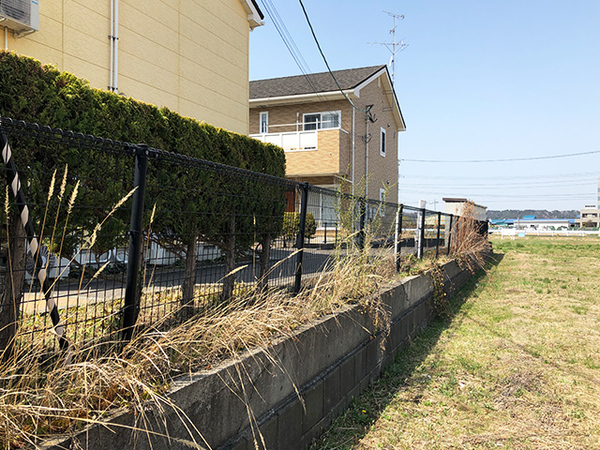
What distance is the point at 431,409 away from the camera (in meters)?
3.84

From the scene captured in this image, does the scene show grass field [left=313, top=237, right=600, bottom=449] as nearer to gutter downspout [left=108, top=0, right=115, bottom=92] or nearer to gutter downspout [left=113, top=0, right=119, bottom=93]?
gutter downspout [left=113, top=0, right=119, bottom=93]

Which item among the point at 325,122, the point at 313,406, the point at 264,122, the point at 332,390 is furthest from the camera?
the point at 264,122

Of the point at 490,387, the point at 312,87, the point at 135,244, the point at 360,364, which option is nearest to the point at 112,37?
the point at 135,244

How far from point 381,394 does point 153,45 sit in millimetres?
8108

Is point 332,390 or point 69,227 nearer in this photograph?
point 69,227

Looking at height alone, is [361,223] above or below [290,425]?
above

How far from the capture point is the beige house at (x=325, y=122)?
1792 cm

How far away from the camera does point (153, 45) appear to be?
8.91 metres

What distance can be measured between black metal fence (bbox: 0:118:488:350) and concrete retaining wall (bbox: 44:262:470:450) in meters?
0.53

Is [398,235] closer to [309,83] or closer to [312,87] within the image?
[312,87]

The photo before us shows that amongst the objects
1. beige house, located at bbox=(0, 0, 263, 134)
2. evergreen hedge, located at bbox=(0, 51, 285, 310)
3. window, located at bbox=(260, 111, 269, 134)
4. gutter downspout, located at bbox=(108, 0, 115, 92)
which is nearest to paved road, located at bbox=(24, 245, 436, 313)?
evergreen hedge, located at bbox=(0, 51, 285, 310)

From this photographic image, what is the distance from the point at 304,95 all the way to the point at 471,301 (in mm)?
13024

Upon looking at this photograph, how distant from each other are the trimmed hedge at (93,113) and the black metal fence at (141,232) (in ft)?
1.44

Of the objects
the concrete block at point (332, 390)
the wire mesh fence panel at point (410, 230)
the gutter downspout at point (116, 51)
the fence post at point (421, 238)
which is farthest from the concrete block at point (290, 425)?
the gutter downspout at point (116, 51)
